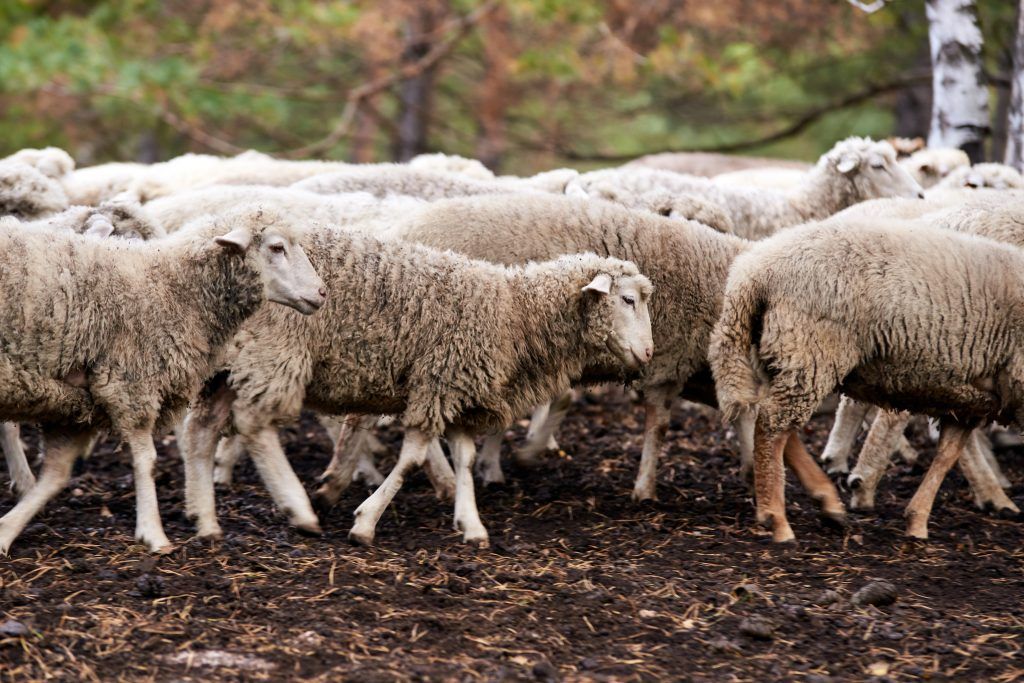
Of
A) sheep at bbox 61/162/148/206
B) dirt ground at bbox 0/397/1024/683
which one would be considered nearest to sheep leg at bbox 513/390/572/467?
dirt ground at bbox 0/397/1024/683

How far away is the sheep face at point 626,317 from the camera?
645 cm

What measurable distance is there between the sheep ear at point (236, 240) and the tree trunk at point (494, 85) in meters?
13.1

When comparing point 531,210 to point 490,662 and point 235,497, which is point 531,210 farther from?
point 490,662

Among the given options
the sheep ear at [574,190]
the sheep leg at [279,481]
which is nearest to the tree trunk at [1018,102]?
the sheep ear at [574,190]

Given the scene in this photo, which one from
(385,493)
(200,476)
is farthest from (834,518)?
(200,476)

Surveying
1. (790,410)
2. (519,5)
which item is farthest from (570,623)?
(519,5)

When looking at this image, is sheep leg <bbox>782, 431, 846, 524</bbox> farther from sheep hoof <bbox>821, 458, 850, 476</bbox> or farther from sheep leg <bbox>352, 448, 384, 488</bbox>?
sheep leg <bbox>352, 448, 384, 488</bbox>

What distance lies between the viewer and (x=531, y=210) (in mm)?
7195

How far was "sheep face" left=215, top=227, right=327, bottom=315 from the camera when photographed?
577 centimetres

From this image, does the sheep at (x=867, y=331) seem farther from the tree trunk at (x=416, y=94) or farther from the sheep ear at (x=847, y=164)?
the tree trunk at (x=416, y=94)

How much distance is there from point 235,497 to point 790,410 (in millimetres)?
2835

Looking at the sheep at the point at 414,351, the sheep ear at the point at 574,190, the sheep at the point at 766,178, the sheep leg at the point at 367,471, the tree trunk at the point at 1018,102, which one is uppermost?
the tree trunk at the point at 1018,102

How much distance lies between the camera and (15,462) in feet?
21.5

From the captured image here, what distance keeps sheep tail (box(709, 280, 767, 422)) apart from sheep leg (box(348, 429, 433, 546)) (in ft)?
4.72
